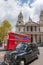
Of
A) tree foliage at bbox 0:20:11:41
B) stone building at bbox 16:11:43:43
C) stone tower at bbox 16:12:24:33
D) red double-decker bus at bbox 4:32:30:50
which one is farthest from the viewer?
stone tower at bbox 16:12:24:33

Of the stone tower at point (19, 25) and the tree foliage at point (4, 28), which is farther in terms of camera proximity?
the stone tower at point (19, 25)

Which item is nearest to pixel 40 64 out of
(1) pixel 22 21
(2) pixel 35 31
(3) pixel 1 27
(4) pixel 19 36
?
(4) pixel 19 36

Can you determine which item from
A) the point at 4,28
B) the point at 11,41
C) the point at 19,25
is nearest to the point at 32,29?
the point at 19,25

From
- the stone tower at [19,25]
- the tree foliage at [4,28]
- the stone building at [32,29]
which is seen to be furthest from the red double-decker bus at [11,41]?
the stone tower at [19,25]

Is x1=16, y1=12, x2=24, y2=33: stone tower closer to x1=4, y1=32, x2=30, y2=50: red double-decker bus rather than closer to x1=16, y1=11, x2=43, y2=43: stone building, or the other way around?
x1=16, y1=11, x2=43, y2=43: stone building

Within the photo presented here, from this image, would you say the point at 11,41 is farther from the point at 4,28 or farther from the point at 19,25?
the point at 19,25

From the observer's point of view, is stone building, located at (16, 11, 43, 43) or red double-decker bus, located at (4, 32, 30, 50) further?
stone building, located at (16, 11, 43, 43)

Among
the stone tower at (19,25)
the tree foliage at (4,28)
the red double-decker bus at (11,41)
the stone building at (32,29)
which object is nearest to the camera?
the red double-decker bus at (11,41)

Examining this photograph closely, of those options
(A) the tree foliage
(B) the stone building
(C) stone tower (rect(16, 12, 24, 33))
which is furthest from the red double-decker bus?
(C) stone tower (rect(16, 12, 24, 33))

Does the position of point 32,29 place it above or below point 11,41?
above

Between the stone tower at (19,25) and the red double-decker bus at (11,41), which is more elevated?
the stone tower at (19,25)

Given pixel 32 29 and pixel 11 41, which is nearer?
pixel 11 41

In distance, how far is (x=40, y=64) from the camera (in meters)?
15.5

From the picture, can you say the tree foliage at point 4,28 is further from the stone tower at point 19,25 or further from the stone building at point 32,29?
the stone tower at point 19,25
